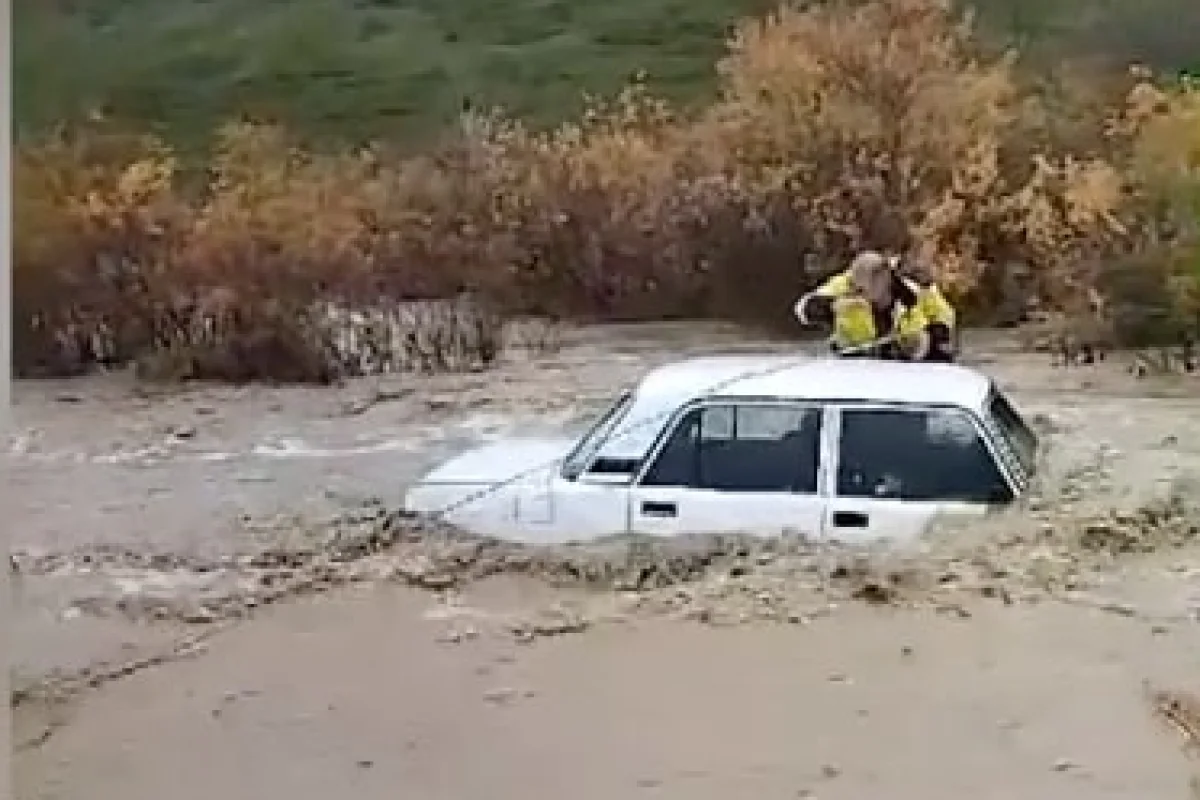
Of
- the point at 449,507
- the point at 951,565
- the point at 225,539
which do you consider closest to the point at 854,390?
the point at 951,565

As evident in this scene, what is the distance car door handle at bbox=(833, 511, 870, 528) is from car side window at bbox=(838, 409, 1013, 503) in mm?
21

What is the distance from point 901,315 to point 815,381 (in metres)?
0.13

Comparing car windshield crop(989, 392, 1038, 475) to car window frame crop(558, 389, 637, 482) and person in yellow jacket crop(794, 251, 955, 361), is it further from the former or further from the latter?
car window frame crop(558, 389, 637, 482)

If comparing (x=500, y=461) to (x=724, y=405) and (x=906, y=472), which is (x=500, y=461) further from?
(x=906, y=472)

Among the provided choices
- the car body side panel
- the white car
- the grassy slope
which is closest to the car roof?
the white car

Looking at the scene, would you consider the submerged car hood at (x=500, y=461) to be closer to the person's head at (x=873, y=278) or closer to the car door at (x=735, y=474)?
the car door at (x=735, y=474)

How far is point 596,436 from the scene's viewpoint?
254 centimetres

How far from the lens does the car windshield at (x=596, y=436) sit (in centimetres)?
252

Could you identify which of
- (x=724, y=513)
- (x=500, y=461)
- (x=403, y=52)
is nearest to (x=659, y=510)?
(x=724, y=513)

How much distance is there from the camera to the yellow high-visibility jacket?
101 inches

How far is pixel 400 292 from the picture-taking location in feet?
8.54

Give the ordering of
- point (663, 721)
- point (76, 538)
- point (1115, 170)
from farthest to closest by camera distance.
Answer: point (1115, 170), point (76, 538), point (663, 721)

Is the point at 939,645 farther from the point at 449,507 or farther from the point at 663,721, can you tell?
the point at 449,507

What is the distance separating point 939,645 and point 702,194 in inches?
22.4
